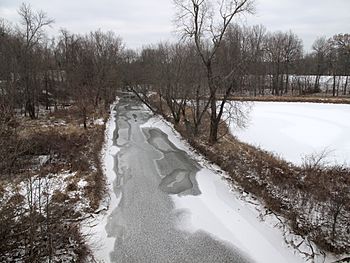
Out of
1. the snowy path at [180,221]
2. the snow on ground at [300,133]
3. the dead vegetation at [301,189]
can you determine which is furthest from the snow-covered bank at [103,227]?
the snow on ground at [300,133]

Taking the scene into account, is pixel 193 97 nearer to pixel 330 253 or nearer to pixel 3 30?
pixel 330 253

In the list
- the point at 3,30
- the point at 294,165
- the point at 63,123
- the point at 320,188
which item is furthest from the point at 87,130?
the point at 3,30

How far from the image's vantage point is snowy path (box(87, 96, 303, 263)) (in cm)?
823

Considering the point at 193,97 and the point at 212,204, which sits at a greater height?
the point at 193,97

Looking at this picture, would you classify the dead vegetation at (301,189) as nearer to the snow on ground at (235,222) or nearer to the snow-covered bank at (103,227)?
the snow on ground at (235,222)

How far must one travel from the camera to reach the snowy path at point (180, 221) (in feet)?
27.0

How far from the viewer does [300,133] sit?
19.0 m

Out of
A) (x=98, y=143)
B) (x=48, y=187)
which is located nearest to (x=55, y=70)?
(x=98, y=143)

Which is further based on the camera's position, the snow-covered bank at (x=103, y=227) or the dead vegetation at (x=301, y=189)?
the dead vegetation at (x=301, y=189)

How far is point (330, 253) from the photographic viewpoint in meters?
8.23

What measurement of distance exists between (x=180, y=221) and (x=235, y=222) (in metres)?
1.77

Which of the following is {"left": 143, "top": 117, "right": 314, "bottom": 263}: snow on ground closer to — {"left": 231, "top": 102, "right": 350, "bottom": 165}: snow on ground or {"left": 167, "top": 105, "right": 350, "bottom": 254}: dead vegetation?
{"left": 167, "top": 105, "right": 350, "bottom": 254}: dead vegetation

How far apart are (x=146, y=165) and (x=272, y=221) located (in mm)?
7146

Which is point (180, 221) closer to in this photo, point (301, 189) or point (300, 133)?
point (301, 189)
